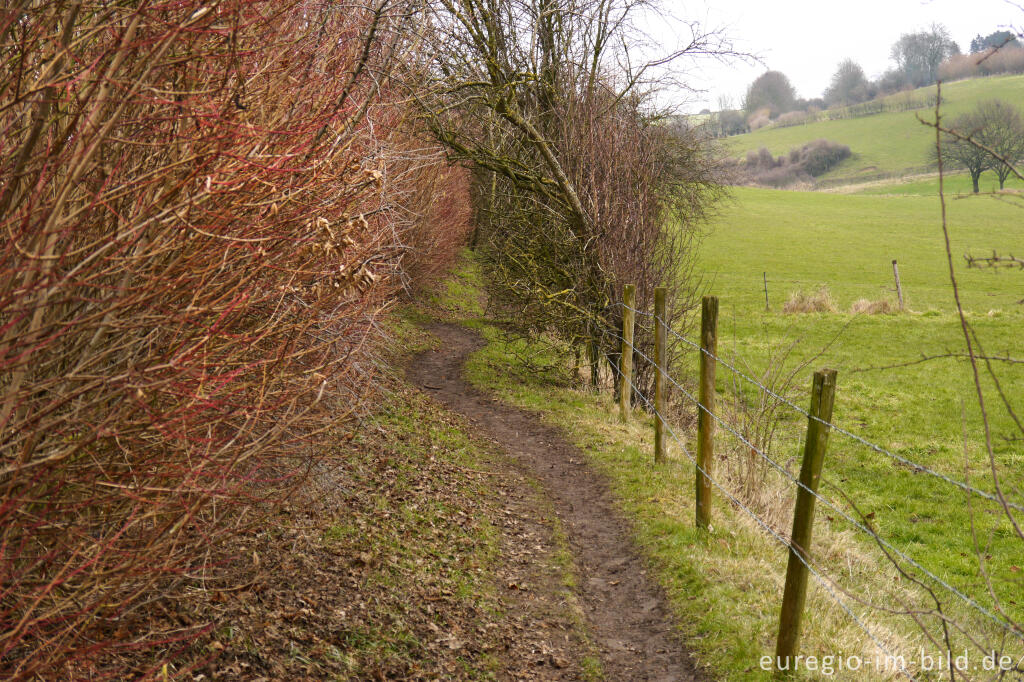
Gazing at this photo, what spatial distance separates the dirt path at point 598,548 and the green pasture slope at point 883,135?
70596 mm

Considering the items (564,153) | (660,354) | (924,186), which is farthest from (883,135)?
(660,354)

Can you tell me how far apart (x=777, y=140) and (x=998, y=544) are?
92.5 meters

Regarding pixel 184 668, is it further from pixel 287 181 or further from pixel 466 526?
pixel 466 526

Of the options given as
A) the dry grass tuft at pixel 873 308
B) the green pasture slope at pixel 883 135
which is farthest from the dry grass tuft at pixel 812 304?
the green pasture slope at pixel 883 135

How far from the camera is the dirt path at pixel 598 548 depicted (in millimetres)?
5539

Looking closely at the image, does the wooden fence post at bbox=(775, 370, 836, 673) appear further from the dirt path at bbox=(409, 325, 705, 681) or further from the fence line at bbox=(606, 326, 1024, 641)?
the dirt path at bbox=(409, 325, 705, 681)

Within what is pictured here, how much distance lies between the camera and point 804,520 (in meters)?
4.81

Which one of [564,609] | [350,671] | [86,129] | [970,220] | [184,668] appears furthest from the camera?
[970,220]

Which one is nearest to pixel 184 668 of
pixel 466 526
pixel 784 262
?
pixel 466 526

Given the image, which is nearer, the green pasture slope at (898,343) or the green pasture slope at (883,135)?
the green pasture slope at (898,343)

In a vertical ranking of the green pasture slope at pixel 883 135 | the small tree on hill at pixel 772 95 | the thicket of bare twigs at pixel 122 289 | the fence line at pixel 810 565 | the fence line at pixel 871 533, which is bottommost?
the fence line at pixel 810 565

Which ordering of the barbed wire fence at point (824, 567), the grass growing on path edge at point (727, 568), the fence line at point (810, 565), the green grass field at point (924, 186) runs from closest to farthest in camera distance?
the barbed wire fence at point (824, 567), the fence line at point (810, 565), the grass growing on path edge at point (727, 568), the green grass field at point (924, 186)

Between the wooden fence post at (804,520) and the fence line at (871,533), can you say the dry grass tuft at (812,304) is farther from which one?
the wooden fence post at (804,520)

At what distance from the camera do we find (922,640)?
646 centimetres
